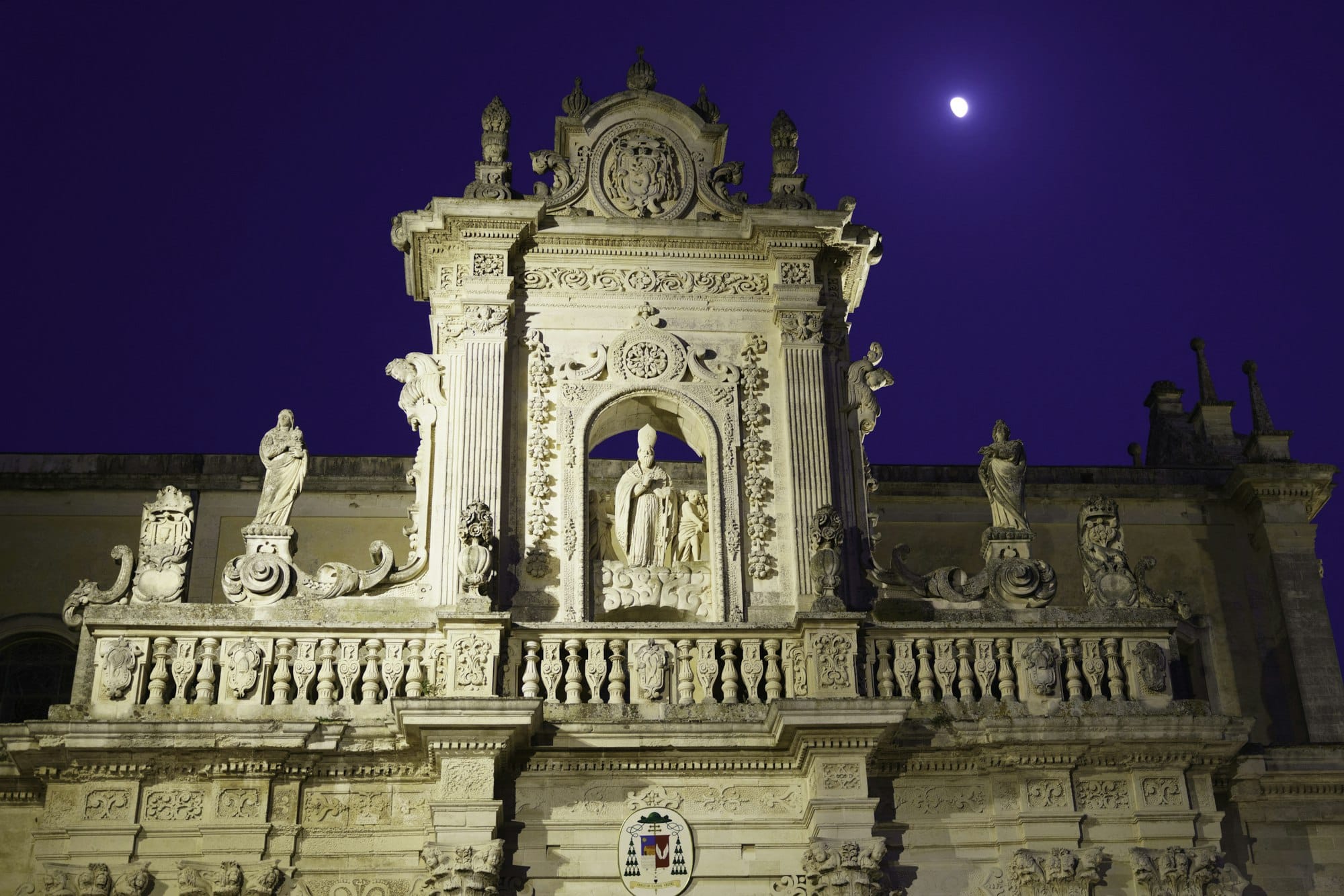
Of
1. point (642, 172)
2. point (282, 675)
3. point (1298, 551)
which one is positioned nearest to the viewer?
point (282, 675)

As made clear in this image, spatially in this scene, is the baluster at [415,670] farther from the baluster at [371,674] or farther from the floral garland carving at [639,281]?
the floral garland carving at [639,281]

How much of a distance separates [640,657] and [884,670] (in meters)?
2.08

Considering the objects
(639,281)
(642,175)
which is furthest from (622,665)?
(642,175)

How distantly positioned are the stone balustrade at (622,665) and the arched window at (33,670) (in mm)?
7764

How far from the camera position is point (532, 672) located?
14.6 meters

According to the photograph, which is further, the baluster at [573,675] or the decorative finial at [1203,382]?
the decorative finial at [1203,382]

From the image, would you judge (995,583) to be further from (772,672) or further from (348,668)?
(348,668)

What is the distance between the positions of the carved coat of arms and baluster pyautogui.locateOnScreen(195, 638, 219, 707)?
5.93m

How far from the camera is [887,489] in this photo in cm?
2306

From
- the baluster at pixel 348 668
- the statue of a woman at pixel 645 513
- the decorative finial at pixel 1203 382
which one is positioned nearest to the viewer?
the baluster at pixel 348 668

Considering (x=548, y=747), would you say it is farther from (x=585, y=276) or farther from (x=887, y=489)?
(x=887, y=489)

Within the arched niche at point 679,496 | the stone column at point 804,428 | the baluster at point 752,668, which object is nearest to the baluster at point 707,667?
the baluster at point 752,668

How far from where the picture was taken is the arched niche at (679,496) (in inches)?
615

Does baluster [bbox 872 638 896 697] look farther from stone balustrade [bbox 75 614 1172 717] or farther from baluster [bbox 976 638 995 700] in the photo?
baluster [bbox 976 638 995 700]
